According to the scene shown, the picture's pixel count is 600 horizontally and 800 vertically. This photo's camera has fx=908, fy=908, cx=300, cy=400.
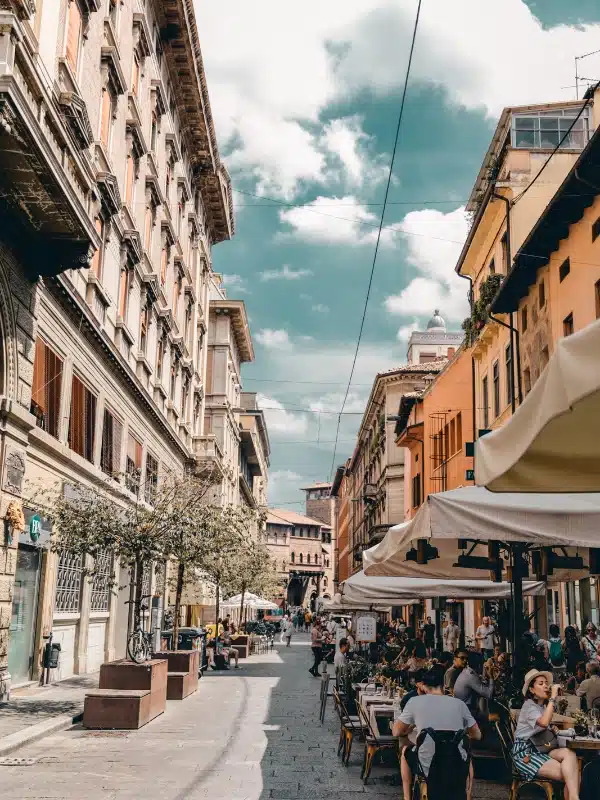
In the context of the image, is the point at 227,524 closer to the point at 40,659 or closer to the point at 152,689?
the point at 40,659

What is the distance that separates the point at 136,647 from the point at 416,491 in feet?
104

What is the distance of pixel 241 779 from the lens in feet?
31.7

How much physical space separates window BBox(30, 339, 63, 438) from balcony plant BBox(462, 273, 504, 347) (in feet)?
44.9

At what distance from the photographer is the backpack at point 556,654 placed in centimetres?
2216

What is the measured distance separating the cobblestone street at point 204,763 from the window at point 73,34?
1289 centimetres

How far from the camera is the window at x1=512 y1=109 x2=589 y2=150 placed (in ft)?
90.1

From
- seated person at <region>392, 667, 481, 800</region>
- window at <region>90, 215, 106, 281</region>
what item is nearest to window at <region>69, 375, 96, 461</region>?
window at <region>90, 215, 106, 281</region>

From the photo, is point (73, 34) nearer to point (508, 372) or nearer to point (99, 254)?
point (99, 254)

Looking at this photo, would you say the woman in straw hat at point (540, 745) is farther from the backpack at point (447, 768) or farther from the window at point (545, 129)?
the window at point (545, 129)

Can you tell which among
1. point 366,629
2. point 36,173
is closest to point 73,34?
point 36,173

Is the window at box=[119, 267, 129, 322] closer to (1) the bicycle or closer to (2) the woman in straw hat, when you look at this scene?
(1) the bicycle

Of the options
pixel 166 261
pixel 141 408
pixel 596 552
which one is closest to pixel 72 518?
pixel 596 552

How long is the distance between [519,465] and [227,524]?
723 inches

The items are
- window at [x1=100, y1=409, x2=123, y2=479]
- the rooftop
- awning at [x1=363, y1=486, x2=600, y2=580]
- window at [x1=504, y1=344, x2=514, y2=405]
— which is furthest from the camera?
the rooftop
